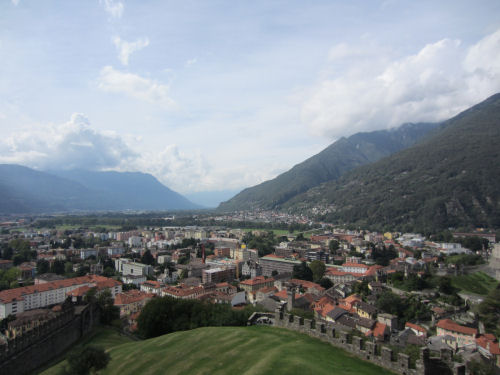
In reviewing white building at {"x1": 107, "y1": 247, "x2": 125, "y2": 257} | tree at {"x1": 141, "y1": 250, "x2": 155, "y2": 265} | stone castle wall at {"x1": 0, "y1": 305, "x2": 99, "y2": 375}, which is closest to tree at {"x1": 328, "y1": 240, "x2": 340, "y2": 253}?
tree at {"x1": 141, "y1": 250, "x2": 155, "y2": 265}

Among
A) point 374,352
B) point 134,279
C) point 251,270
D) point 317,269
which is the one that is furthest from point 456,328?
point 134,279

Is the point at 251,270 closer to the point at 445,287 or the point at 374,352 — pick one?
A: the point at 445,287

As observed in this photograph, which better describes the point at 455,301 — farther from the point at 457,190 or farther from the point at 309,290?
the point at 457,190

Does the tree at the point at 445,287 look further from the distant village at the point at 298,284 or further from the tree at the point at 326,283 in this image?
the tree at the point at 326,283

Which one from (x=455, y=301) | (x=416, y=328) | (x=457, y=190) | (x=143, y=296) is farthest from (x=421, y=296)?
(x=457, y=190)

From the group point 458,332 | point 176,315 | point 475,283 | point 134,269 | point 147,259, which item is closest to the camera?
point 176,315

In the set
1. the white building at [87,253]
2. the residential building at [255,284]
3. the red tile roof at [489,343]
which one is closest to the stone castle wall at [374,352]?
the red tile roof at [489,343]
